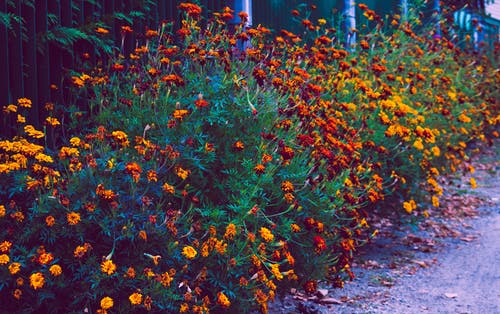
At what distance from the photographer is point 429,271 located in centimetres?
547

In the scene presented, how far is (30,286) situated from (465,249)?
3.92m

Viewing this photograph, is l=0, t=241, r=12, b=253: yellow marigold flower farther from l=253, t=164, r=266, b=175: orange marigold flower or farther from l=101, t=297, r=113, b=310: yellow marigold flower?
l=253, t=164, r=266, b=175: orange marigold flower

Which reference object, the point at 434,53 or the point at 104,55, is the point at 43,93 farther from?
the point at 434,53

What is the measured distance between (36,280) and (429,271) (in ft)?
10.8

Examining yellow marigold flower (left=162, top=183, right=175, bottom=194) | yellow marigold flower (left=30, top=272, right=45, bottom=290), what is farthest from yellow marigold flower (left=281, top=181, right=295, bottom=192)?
yellow marigold flower (left=30, top=272, right=45, bottom=290)

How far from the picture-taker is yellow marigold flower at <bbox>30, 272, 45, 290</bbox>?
2988 millimetres

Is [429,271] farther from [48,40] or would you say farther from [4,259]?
[4,259]

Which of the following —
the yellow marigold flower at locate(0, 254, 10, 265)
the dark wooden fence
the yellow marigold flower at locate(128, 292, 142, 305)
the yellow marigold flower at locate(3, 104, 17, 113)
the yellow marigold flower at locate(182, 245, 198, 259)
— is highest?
the dark wooden fence

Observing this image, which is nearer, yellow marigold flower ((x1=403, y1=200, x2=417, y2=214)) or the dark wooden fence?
the dark wooden fence

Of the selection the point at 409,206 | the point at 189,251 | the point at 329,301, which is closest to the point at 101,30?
the point at 189,251

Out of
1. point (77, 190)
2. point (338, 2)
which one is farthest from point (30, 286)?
point (338, 2)

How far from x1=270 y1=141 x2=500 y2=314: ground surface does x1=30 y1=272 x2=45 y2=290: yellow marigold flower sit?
164 cm

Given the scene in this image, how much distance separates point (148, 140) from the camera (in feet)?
12.8

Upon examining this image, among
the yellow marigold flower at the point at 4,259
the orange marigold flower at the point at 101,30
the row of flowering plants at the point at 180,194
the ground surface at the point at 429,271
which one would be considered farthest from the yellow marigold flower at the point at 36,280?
the orange marigold flower at the point at 101,30
